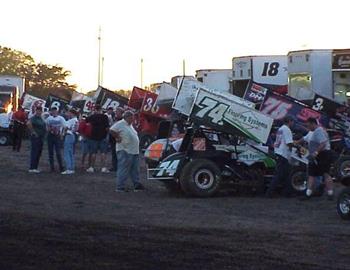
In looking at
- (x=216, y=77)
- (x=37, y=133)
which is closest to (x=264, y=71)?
(x=216, y=77)

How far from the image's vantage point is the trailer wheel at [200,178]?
14.4 m

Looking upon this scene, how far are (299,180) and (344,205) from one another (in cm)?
351

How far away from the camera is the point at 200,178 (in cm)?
1456

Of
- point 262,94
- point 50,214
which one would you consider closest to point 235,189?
point 50,214

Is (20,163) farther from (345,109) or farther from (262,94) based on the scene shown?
(345,109)

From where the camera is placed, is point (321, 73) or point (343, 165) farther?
point (321, 73)

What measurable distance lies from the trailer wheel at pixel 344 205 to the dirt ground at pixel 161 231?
0.54 feet

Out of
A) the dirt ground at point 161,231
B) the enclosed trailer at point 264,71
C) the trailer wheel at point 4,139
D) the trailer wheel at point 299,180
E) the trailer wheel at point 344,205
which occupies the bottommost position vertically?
the dirt ground at point 161,231

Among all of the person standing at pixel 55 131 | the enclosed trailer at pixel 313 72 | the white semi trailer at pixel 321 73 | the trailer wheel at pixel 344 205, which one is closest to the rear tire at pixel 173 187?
the trailer wheel at pixel 344 205

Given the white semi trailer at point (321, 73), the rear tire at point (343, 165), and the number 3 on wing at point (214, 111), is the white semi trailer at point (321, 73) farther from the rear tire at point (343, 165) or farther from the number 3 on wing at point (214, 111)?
the number 3 on wing at point (214, 111)

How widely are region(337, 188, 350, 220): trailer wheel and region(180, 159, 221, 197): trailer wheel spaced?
3.25 m

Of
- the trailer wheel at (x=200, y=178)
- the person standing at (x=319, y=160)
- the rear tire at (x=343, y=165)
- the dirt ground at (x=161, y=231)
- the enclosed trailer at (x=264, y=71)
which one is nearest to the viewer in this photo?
the dirt ground at (x=161, y=231)

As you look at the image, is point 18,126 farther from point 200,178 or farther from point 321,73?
point 200,178

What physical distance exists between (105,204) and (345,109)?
9.43 metres
